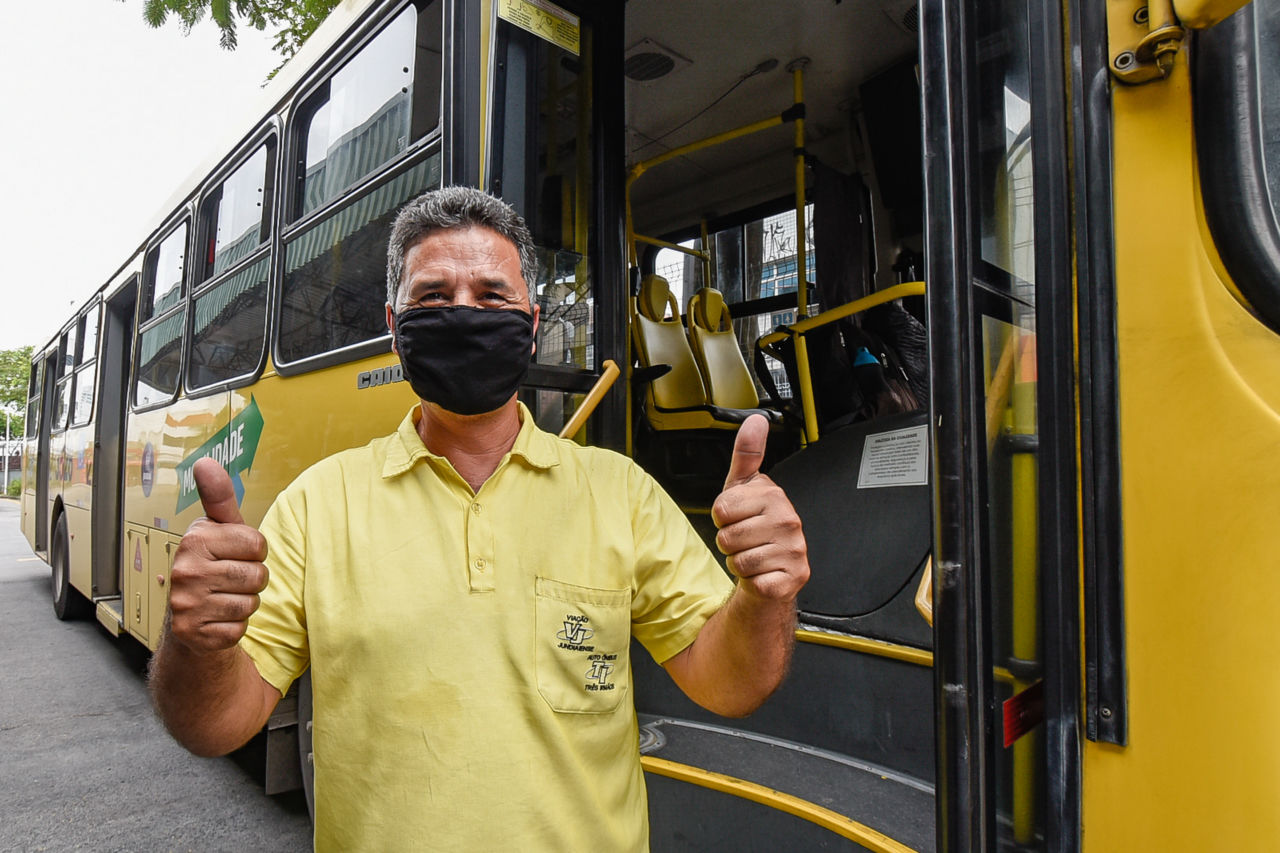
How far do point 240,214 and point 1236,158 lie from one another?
3.37 metres

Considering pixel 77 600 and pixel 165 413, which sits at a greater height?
pixel 165 413

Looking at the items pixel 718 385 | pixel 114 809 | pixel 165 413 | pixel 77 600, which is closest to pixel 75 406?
pixel 77 600

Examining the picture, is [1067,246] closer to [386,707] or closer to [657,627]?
[657,627]

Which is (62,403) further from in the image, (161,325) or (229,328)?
(229,328)

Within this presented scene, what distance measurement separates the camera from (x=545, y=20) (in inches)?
78.2

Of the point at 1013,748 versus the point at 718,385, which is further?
the point at 718,385

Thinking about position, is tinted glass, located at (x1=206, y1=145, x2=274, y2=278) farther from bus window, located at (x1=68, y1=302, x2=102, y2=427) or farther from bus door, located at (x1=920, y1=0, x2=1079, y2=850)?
bus window, located at (x1=68, y1=302, x2=102, y2=427)

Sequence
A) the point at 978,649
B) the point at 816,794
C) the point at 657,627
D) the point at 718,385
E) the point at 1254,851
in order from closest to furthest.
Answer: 1. the point at 1254,851
2. the point at 978,649
3. the point at 657,627
4. the point at 816,794
5. the point at 718,385

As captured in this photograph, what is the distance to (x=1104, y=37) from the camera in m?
1.19

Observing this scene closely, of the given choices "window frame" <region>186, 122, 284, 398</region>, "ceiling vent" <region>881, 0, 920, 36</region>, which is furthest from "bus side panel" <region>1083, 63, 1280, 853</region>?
"window frame" <region>186, 122, 284, 398</region>

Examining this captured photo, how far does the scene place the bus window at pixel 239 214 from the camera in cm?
298

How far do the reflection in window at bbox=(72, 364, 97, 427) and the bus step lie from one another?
1438 millimetres

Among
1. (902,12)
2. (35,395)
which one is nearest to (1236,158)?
(902,12)

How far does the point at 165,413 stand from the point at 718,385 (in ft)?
9.40
